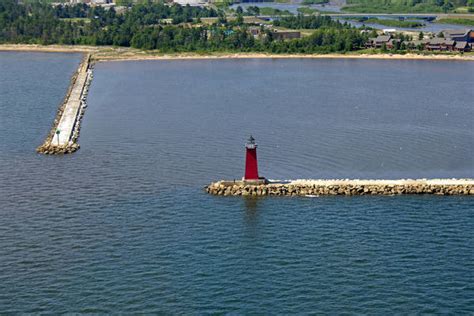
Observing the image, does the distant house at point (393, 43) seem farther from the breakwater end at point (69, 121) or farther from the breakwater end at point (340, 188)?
the breakwater end at point (340, 188)

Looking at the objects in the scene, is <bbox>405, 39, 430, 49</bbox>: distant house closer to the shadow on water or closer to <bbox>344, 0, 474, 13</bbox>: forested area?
<bbox>344, 0, 474, 13</bbox>: forested area

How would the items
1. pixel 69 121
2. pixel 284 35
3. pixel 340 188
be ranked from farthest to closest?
pixel 284 35, pixel 69 121, pixel 340 188

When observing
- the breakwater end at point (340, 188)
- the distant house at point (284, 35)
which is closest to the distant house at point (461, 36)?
the distant house at point (284, 35)

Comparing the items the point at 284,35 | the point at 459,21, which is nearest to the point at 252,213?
the point at 284,35

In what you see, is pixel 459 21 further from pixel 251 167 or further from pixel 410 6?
pixel 251 167

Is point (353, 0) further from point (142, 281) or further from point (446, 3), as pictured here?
point (142, 281)
